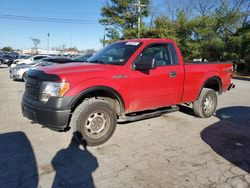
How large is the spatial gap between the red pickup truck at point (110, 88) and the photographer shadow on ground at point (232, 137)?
977 millimetres

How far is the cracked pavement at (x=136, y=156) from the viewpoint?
3.49 meters

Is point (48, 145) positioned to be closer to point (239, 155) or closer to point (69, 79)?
point (69, 79)

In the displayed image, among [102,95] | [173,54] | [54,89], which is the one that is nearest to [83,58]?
[173,54]

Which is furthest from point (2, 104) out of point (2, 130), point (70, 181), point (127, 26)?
point (127, 26)

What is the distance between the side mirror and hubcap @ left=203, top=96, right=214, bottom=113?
248 centimetres

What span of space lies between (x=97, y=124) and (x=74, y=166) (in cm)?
109

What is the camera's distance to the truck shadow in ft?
11.1

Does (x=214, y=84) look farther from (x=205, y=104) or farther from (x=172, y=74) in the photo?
(x=172, y=74)

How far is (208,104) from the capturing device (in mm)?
6793

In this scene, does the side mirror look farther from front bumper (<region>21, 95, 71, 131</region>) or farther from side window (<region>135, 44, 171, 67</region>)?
front bumper (<region>21, 95, 71, 131</region>)

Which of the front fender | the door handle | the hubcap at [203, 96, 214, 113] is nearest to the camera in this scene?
the front fender

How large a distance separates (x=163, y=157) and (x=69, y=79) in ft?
6.60

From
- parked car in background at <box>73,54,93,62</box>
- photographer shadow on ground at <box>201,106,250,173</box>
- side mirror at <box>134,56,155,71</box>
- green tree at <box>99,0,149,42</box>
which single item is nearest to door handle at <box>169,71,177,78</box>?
side mirror at <box>134,56,155,71</box>

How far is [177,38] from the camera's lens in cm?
2461
